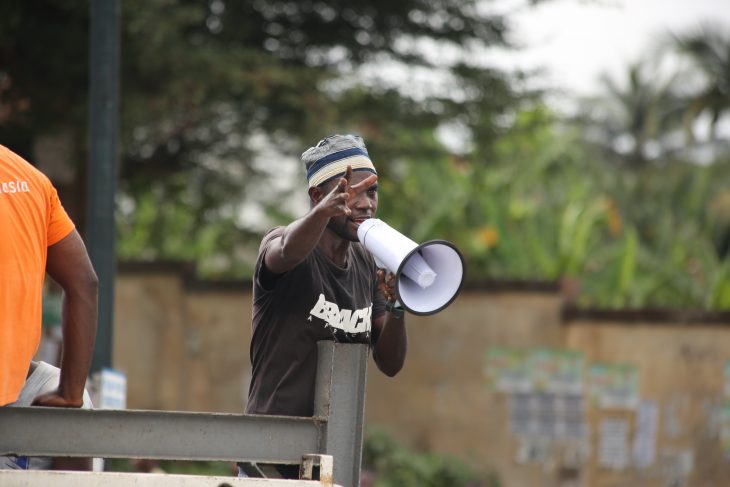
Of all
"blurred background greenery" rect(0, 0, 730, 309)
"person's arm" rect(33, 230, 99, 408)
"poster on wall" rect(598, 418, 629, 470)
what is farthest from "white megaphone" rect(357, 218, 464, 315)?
"poster on wall" rect(598, 418, 629, 470)

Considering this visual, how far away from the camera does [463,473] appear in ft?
39.7

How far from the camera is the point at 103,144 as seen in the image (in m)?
7.23

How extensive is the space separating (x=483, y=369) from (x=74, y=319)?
9076 millimetres

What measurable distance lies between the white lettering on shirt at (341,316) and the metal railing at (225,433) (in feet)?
0.51

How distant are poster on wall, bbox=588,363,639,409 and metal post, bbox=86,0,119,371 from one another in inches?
247

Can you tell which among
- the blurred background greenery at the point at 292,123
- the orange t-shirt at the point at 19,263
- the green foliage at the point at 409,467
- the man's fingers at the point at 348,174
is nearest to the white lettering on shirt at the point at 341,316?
the man's fingers at the point at 348,174

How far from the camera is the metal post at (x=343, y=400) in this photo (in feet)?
12.4

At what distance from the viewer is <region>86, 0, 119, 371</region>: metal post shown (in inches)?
284

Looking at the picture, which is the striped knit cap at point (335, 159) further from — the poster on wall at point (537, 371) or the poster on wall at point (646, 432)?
the poster on wall at point (646, 432)

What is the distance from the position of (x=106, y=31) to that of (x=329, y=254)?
11.8 ft

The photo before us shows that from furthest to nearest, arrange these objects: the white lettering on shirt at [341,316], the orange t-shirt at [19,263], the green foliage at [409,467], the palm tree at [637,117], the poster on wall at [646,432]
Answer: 1. the palm tree at [637,117]
2. the poster on wall at [646,432]
3. the green foliage at [409,467]
4. the white lettering on shirt at [341,316]
5. the orange t-shirt at [19,263]

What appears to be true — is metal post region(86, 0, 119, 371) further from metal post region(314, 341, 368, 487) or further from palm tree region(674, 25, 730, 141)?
palm tree region(674, 25, 730, 141)

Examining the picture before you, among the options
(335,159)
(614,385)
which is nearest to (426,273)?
(335,159)

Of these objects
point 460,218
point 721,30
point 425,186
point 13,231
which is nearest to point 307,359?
point 13,231
